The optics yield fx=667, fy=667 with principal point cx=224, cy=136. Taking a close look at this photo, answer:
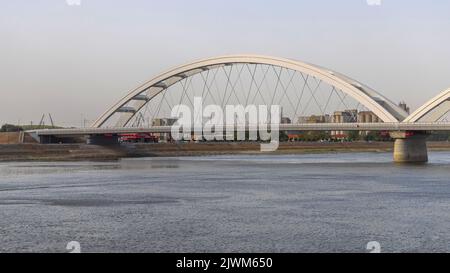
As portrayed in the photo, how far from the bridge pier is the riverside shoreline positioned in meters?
29.0

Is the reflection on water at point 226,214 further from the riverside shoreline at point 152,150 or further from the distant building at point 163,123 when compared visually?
the distant building at point 163,123

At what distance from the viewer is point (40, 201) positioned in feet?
80.2

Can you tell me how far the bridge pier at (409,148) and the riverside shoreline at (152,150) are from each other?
95.2 ft

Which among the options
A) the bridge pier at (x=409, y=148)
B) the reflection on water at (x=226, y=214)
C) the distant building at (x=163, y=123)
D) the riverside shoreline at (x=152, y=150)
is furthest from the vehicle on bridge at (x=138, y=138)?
the reflection on water at (x=226, y=214)

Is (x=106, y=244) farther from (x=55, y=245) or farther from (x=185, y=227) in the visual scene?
(x=185, y=227)

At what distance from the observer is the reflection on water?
629 inches

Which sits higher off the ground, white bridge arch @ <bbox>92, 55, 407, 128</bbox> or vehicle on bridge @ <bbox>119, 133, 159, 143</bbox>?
white bridge arch @ <bbox>92, 55, 407, 128</bbox>

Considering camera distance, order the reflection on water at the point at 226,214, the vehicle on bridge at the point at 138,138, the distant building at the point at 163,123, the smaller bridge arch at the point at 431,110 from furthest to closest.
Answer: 1. the distant building at the point at 163,123
2. the vehicle on bridge at the point at 138,138
3. the smaller bridge arch at the point at 431,110
4. the reflection on water at the point at 226,214

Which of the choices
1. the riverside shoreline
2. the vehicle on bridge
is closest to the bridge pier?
the riverside shoreline

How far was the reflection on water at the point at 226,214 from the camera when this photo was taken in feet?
52.4

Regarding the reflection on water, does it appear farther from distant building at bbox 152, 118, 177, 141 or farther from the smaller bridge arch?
distant building at bbox 152, 118, 177, 141

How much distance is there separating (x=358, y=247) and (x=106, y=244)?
5902 millimetres

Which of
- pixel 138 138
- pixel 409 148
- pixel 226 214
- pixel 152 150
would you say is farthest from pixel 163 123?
pixel 226 214
